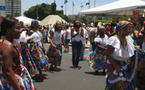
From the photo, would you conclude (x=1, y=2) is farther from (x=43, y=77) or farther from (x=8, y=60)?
(x=8, y=60)

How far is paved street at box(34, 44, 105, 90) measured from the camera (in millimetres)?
6336

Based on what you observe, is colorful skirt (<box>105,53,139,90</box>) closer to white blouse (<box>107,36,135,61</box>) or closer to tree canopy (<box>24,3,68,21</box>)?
white blouse (<box>107,36,135,61</box>)

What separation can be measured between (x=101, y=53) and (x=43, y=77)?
209 cm

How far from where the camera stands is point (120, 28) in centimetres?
391

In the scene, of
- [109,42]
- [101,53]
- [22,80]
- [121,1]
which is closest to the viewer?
[22,80]

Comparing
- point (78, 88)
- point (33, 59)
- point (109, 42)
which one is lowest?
point (78, 88)

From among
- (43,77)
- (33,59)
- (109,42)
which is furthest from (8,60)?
(43,77)

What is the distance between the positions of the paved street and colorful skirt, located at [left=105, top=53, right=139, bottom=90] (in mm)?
2403

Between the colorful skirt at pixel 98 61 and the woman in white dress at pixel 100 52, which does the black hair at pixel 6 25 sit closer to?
the woman in white dress at pixel 100 52

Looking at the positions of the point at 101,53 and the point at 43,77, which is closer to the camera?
the point at 43,77

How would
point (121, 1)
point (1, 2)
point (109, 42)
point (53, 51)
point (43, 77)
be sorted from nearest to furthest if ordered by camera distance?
point (109, 42), point (43, 77), point (53, 51), point (1, 2), point (121, 1)

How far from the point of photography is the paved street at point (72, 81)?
20.8 feet

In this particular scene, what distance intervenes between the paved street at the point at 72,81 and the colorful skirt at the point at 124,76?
2.40 m

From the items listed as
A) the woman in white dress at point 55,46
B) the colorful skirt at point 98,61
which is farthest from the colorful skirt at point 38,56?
the colorful skirt at point 98,61
